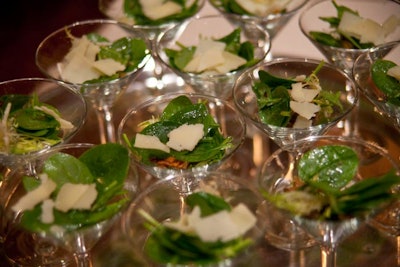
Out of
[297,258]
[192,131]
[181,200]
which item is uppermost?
[192,131]

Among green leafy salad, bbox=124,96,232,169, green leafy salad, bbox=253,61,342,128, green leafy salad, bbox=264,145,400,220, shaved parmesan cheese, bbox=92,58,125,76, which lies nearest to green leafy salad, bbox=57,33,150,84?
shaved parmesan cheese, bbox=92,58,125,76

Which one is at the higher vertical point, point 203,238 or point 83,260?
point 203,238

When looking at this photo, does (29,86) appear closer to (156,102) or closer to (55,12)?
(156,102)

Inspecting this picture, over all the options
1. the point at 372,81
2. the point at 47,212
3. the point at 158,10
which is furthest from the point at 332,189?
the point at 158,10

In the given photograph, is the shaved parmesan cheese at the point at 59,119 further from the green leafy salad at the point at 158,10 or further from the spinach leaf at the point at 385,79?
the spinach leaf at the point at 385,79

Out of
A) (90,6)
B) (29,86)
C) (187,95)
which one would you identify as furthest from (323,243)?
(90,6)

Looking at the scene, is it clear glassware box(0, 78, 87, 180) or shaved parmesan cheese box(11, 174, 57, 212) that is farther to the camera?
clear glassware box(0, 78, 87, 180)

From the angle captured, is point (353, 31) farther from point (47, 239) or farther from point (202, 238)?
point (47, 239)

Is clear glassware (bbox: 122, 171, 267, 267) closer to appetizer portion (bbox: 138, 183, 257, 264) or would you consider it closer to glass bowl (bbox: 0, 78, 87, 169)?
appetizer portion (bbox: 138, 183, 257, 264)
